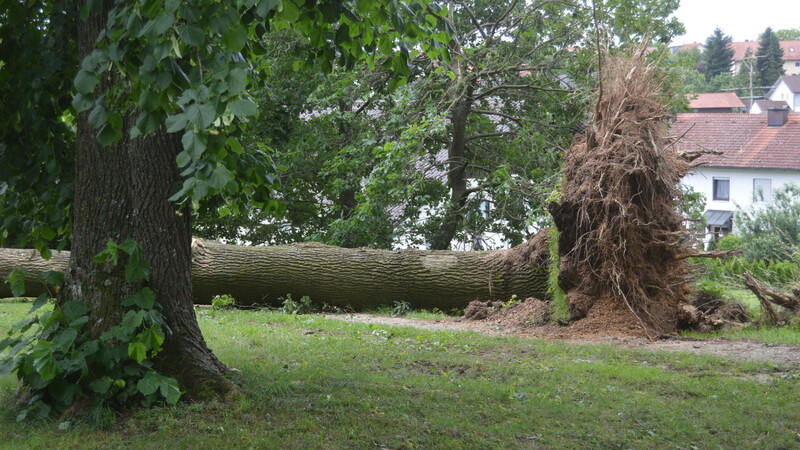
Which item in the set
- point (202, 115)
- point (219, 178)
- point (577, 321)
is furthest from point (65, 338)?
point (577, 321)

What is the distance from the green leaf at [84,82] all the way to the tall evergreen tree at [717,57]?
100579 mm

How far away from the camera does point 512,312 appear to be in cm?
1074

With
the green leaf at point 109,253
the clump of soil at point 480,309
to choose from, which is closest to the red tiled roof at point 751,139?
the clump of soil at point 480,309

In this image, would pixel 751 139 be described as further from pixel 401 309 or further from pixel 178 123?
A: pixel 178 123

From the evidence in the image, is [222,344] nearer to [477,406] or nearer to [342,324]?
[342,324]

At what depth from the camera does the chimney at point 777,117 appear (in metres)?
42.8

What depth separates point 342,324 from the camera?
1007 cm

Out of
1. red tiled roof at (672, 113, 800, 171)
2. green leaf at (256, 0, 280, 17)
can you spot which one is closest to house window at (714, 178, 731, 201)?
red tiled roof at (672, 113, 800, 171)

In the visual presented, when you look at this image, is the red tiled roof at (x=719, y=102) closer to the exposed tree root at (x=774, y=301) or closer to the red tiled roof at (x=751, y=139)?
the red tiled roof at (x=751, y=139)

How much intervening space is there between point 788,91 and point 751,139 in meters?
40.4

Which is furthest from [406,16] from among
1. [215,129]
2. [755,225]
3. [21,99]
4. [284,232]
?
[755,225]

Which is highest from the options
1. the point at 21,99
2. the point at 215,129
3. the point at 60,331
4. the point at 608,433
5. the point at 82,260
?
the point at 21,99

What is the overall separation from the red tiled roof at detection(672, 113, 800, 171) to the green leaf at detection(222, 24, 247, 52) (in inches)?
1631

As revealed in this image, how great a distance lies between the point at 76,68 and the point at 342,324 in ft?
17.7
